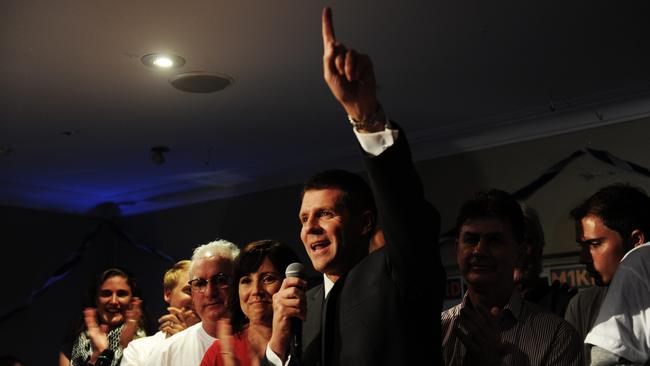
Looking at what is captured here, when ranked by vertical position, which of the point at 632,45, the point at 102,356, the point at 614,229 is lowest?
the point at 102,356

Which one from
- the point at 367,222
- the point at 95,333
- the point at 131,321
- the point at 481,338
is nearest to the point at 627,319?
the point at 481,338

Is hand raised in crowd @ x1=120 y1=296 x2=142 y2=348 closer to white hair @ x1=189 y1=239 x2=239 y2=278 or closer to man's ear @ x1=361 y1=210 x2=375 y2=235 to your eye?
white hair @ x1=189 y1=239 x2=239 y2=278

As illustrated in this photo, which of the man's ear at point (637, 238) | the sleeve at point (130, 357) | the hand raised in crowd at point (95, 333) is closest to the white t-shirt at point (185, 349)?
the sleeve at point (130, 357)

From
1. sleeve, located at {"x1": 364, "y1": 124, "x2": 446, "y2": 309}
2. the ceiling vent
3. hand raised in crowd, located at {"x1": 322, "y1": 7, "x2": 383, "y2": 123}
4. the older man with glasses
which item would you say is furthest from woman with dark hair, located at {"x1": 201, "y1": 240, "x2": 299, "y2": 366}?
the ceiling vent

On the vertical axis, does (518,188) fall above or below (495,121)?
below

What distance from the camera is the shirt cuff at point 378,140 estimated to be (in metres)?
1.39

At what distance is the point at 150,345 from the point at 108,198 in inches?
192

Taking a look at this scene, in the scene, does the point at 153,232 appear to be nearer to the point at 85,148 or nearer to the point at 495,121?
the point at 85,148

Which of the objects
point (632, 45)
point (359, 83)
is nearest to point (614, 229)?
point (359, 83)

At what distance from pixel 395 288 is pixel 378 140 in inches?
12.5

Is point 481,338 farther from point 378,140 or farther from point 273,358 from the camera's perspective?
point 378,140

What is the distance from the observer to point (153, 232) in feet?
26.0

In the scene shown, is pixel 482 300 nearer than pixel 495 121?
Yes

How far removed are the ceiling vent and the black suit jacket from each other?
2.98 meters
